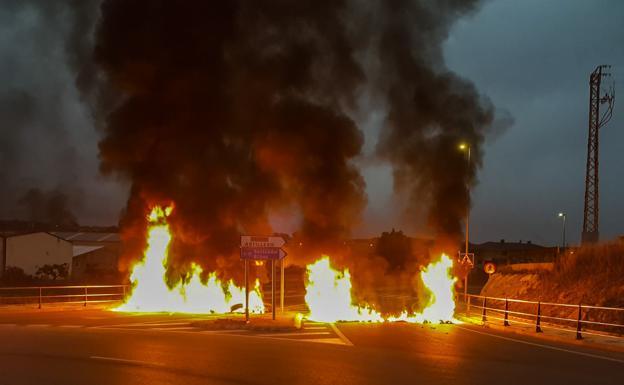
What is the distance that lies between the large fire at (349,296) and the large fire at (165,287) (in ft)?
12.0

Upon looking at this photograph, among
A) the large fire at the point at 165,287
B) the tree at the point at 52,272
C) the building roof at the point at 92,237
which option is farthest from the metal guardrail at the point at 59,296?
the building roof at the point at 92,237

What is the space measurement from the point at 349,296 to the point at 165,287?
9721mm

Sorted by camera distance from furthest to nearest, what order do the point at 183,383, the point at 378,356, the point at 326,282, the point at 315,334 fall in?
the point at 326,282, the point at 315,334, the point at 378,356, the point at 183,383

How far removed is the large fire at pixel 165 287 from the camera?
29.3m

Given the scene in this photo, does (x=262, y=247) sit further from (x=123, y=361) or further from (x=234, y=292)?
(x=234, y=292)

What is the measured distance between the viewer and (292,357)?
1273 cm

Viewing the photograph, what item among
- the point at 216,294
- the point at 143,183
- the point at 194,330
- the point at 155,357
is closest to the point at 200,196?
the point at 143,183

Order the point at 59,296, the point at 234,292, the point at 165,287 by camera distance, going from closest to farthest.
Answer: the point at 59,296 → the point at 234,292 → the point at 165,287

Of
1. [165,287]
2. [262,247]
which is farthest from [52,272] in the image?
[262,247]

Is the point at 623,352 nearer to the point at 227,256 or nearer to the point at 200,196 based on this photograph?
the point at 227,256

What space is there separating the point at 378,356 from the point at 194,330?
728 cm

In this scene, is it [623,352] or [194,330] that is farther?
[194,330]

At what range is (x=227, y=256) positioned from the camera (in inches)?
1199

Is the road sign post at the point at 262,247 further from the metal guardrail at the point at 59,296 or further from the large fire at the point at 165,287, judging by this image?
the metal guardrail at the point at 59,296
